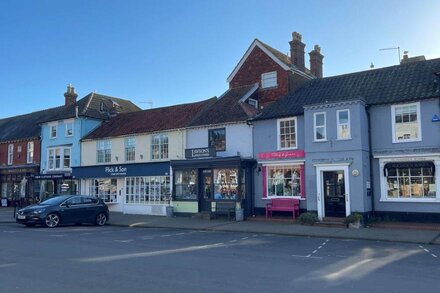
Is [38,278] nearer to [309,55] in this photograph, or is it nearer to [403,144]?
[403,144]

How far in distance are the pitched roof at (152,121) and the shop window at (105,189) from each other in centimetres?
326

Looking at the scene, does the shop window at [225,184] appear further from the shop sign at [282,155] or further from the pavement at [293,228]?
the shop sign at [282,155]

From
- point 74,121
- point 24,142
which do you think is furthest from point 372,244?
point 24,142

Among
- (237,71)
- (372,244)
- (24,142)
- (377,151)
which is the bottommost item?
(372,244)

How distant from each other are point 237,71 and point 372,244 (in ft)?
60.3

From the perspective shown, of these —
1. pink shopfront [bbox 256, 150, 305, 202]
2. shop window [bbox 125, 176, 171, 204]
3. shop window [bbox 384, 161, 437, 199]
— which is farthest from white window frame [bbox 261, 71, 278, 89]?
shop window [bbox 384, 161, 437, 199]

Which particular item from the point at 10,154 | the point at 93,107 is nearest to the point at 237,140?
the point at 93,107

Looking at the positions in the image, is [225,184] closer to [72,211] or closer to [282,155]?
[282,155]

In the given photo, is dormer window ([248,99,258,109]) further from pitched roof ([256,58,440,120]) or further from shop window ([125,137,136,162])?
shop window ([125,137,136,162])

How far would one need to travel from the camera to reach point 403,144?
19344mm

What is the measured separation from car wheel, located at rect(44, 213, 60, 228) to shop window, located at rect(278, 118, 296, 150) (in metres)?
11.8

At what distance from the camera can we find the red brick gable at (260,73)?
89.4 ft

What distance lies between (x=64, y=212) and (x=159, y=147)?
8.53 m

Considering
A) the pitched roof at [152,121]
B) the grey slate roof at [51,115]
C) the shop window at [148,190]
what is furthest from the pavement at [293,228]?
the grey slate roof at [51,115]
